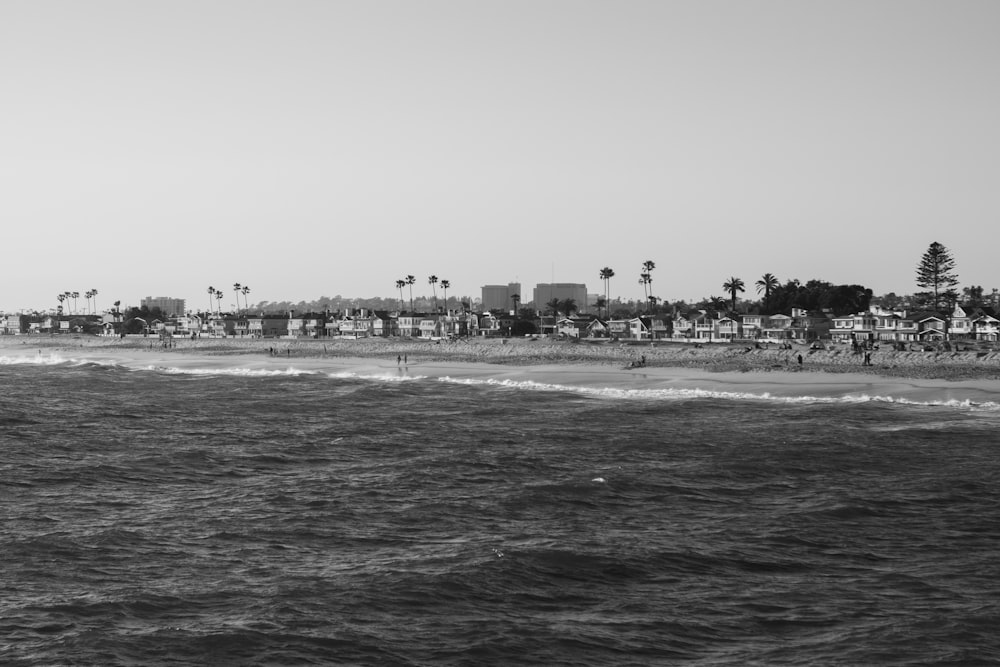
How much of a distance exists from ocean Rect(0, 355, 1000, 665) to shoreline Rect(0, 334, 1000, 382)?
2809 cm

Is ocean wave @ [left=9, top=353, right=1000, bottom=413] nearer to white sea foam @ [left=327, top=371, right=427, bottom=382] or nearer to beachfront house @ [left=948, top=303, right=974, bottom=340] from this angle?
white sea foam @ [left=327, top=371, right=427, bottom=382]

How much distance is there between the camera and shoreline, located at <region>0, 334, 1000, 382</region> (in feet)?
228

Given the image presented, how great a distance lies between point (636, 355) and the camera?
94.6 metres

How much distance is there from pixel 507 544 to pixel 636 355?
246 ft

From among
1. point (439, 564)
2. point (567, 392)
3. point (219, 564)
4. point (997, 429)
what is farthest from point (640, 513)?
point (567, 392)

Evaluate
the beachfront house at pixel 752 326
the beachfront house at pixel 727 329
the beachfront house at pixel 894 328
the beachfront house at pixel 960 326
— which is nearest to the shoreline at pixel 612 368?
the beachfront house at pixel 752 326

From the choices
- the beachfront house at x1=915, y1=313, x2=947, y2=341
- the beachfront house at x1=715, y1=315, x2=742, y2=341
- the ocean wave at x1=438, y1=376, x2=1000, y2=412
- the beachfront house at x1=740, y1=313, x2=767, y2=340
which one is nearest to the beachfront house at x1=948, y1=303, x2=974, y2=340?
the beachfront house at x1=915, y1=313, x2=947, y2=341

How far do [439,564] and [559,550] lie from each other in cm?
281

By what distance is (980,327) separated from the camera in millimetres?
103500

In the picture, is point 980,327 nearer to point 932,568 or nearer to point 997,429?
point 997,429

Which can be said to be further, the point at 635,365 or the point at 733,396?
the point at 635,365

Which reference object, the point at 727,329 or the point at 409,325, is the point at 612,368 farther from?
the point at 409,325

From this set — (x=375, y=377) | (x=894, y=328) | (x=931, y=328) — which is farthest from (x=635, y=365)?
(x=931, y=328)

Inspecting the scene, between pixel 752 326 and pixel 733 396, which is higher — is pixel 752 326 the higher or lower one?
the higher one
